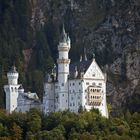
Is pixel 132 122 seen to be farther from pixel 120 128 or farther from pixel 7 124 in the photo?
pixel 7 124

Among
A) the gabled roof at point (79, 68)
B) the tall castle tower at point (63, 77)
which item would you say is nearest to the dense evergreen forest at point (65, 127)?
the tall castle tower at point (63, 77)

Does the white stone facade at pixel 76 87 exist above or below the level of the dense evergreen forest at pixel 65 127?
above

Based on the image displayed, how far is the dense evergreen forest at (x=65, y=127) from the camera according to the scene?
605ft

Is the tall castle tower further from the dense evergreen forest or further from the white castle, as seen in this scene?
the dense evergreen forest

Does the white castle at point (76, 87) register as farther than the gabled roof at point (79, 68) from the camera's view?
No

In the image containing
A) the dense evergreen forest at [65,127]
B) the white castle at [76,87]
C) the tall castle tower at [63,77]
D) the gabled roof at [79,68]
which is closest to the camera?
the dense evergreen forest at [65,127]

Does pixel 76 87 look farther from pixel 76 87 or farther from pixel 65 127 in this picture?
pixel 65 127

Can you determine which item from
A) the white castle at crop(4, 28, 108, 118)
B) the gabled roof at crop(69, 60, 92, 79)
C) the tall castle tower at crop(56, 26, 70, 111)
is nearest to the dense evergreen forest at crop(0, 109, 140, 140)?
the white castle at crop(4, 28, 108, 118)

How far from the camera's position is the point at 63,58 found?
194 meters

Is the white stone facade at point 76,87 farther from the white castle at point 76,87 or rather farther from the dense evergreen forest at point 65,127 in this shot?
the dense evergreen forest at point 65,127

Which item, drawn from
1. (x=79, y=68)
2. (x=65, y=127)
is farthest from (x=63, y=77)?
(x=65, y=127)

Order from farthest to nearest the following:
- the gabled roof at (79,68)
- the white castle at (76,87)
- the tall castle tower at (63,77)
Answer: the tall castle tower at (63,77) < the gabled roof at (79,68) < the white castle at (76,87)

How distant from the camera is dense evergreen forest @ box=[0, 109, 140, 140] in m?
184

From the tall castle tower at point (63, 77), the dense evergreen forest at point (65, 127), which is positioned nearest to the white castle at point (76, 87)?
the tall castle tower at point (63, 77)
